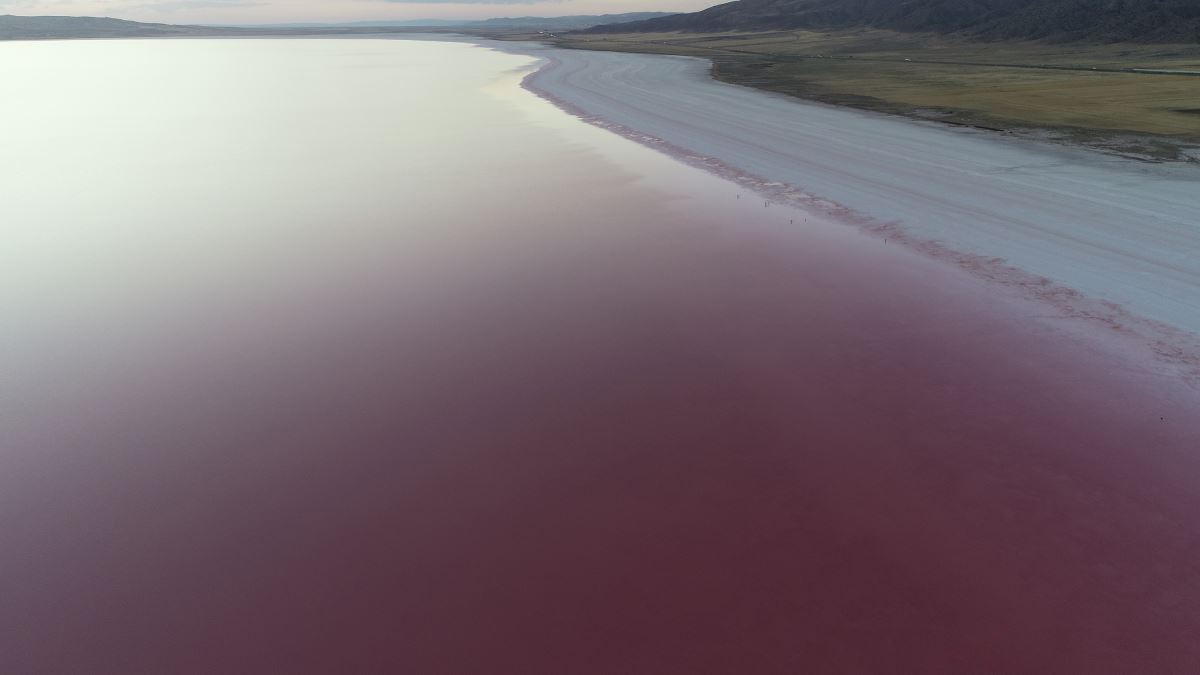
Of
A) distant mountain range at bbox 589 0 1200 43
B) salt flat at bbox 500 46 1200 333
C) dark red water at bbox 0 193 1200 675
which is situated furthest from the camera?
distant mountain range at bbox 589 0 1200 43

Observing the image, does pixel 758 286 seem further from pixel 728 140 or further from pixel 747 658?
pixel 728 140

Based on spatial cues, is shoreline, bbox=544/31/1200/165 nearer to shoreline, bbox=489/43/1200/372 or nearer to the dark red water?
shoreline, bbox=489/43/1200/372

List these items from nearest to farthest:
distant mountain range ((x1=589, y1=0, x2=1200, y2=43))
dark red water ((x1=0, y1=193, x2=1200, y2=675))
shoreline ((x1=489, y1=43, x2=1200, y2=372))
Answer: dark red water ((x1=0, y1=193, x2=1200, y2=675)), shoreline ((x1=489, y1=43, x2=1200, y2=372)), distant mountain range ((x1=589, y1=0, x2=1200, y2=43))

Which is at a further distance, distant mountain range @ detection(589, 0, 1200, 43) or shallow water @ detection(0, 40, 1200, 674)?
distant mountain range @ detection(589, 0, 1200, 43)

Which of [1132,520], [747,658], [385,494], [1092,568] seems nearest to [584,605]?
[747,658]

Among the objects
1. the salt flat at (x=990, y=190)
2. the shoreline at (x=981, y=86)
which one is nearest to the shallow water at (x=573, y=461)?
the salt flat at (x=990, y=190)

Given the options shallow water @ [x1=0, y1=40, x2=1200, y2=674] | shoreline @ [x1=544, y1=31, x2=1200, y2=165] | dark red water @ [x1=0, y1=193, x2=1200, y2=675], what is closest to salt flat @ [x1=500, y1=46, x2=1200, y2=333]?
shoreline @ [x1=544, y1=31, x2=1200, y2=165]
